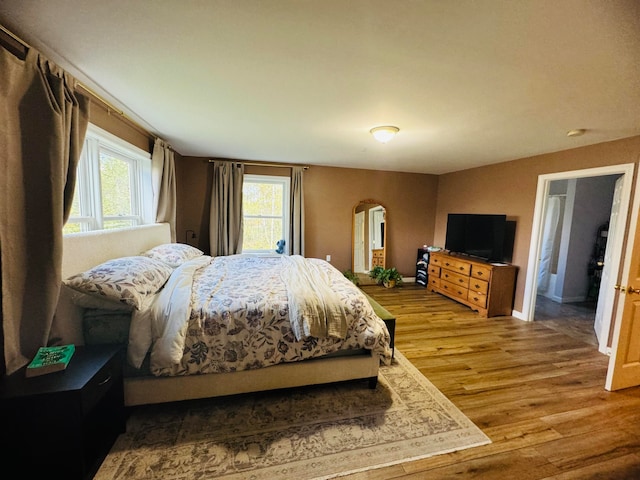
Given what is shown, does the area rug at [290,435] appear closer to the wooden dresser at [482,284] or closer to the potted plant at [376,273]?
the wooden dresser at [482,284]

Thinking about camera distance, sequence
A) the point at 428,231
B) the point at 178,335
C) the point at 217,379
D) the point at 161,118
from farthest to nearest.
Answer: the point at 428,231 → the point at 161,118 → the point at 217,379 → the point at 178,335

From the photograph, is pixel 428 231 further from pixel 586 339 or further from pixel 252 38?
pixel 252 38

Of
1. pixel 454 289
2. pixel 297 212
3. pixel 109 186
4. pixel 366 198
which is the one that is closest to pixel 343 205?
pixel 366 198

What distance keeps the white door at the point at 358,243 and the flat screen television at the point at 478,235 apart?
5.09 ft

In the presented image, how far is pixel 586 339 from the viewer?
10.0ft

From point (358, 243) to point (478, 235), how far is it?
206 cm

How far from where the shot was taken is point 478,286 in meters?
3.78

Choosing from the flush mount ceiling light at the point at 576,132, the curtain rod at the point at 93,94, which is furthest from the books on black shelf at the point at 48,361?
the flush mount ceiling light at the point at 576,132

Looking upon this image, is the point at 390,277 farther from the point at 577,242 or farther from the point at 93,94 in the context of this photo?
the point at 93,94

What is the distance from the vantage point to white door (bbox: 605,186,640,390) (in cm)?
199

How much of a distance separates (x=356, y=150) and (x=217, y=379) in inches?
123

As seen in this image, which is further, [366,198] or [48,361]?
[366,198]

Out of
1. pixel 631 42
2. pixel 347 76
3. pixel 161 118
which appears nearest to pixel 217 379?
pixel 347 76

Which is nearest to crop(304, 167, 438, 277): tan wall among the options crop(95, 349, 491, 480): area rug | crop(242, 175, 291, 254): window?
crop(242, 175, 291, 254): window
